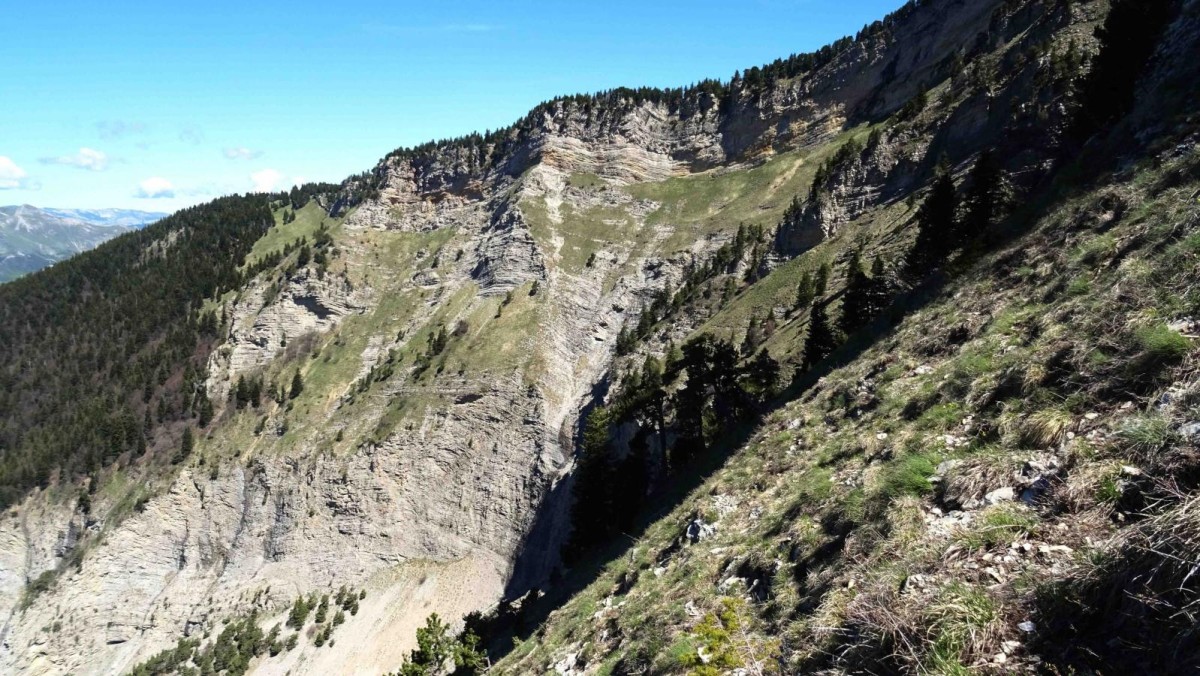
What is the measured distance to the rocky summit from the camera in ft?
26.6

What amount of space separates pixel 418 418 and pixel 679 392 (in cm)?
4585

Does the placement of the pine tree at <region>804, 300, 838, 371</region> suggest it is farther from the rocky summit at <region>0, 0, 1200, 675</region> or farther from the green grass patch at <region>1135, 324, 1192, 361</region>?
the green grass patch at <region>1135, 324, 1192, 361</region>

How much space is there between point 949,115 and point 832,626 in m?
75.2

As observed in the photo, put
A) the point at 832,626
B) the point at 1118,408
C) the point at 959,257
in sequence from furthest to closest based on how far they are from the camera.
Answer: the point at 959,257 < the point at 1118,408 < the point at 832,626

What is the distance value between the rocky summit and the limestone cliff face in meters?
0.60

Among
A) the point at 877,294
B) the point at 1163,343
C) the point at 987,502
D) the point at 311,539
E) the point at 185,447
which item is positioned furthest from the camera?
the point at 185,447

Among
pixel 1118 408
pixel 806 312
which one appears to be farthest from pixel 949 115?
pixel 1118 408

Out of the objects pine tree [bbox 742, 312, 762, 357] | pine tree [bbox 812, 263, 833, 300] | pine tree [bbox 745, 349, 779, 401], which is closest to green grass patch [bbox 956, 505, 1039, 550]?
pine tree [bbox 745, 349, 779, 401]

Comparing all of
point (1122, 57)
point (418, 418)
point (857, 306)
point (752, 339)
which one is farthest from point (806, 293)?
point (418, 418)

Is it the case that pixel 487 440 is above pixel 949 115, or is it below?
below

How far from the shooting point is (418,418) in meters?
78.8

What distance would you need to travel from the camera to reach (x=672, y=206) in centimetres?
10938

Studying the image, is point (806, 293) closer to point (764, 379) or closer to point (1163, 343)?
point (764, 379)

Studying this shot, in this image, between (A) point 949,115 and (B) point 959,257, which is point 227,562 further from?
(A) point 949,115
